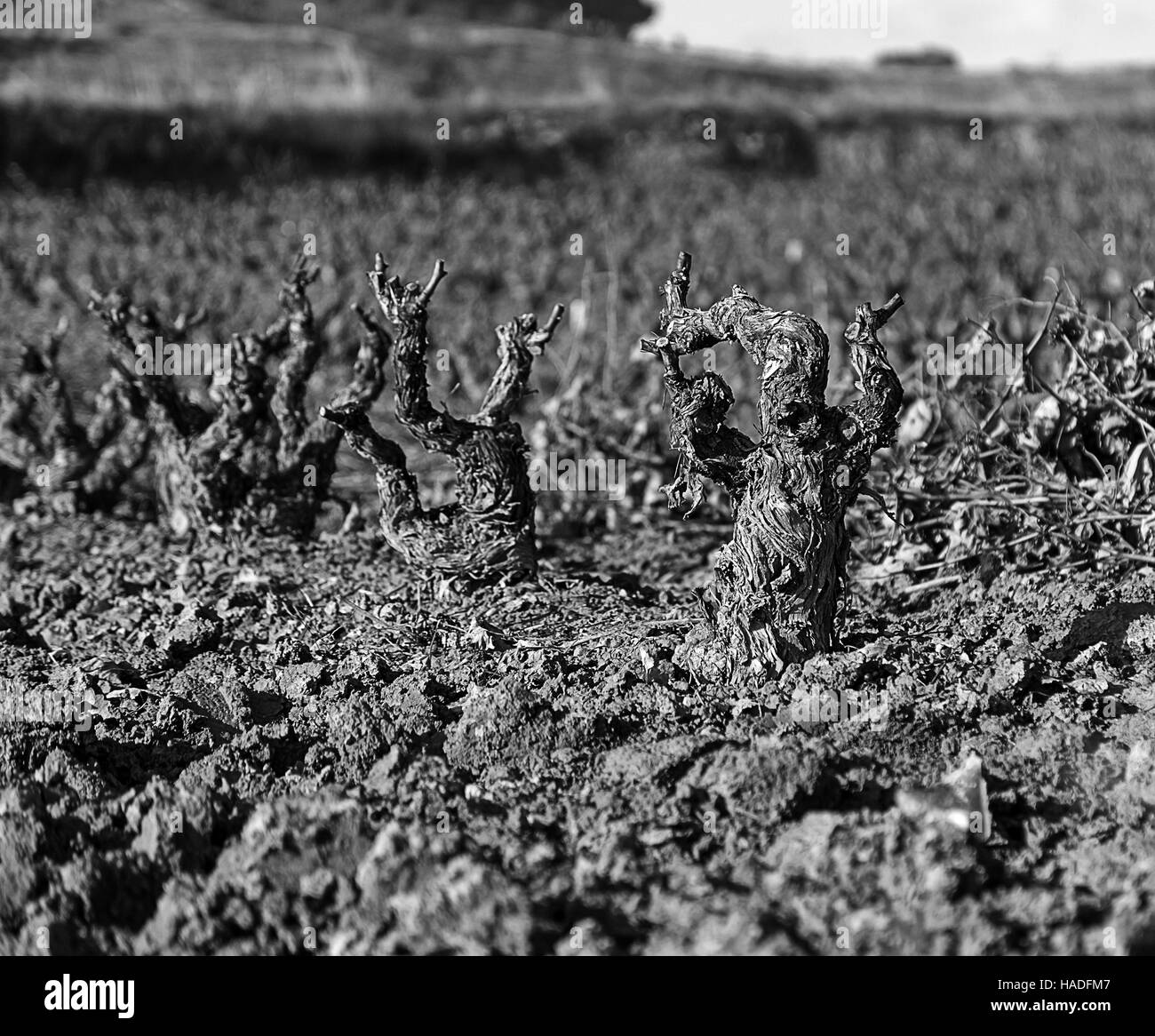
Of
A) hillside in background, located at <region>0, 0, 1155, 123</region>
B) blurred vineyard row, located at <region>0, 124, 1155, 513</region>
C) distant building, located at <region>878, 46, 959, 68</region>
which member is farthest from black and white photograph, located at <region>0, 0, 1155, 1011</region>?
distant building, located at <region>878, 46, 959, 68</region>

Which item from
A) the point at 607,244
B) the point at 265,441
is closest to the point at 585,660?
the point at 265,441

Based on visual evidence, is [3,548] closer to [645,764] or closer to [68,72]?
[645,764]

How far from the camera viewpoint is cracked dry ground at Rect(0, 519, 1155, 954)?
2584 mm

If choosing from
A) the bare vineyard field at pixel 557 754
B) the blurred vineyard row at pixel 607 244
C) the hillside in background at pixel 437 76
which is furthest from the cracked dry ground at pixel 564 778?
the hillside in background at pixel 437 76

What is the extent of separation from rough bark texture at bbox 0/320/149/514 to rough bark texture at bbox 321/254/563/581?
6.78ft

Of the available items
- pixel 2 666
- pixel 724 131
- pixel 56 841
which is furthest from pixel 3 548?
pixel 724 131

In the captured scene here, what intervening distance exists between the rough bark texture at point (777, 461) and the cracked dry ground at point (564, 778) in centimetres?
17

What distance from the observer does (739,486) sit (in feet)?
12.2

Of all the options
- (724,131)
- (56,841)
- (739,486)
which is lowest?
(56,841)

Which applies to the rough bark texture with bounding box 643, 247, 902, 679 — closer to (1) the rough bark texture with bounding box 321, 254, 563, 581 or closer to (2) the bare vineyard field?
(2) the bare vineyard field

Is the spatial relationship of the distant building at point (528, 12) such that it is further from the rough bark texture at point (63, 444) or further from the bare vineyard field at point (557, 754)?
the bare vineyard field at point (557, 754)

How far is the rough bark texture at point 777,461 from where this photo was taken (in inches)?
137

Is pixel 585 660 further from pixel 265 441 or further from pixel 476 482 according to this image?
pixel 265 441

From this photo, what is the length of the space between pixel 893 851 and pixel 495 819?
2.84 ft
